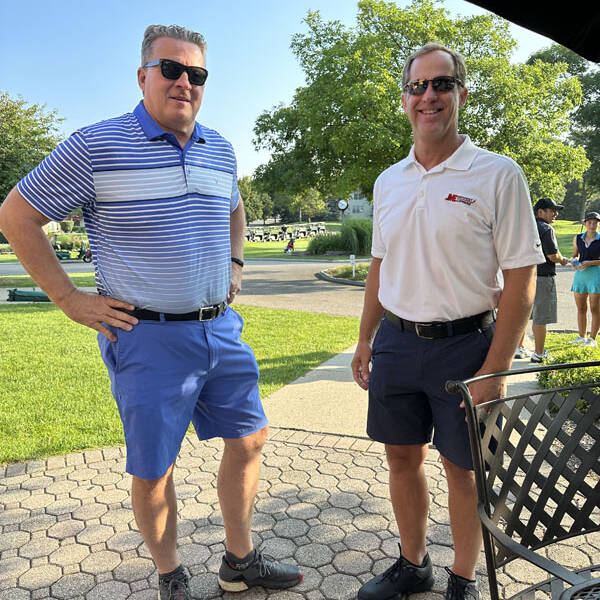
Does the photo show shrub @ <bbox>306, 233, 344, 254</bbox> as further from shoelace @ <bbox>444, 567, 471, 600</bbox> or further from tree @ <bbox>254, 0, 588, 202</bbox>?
shoelace @ <bbox>444, 567, 471, 600</bbox>

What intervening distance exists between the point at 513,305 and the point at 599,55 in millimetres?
1029

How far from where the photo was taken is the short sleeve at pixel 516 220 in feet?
→ 7.04

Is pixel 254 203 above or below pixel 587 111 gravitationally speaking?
below

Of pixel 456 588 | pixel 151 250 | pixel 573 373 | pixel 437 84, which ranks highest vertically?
pixel 437 84

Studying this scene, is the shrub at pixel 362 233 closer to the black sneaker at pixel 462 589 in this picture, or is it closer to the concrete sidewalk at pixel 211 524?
the concrete sidewalk at pixel 211 524

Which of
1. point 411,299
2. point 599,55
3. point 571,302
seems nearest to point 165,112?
point 411,299

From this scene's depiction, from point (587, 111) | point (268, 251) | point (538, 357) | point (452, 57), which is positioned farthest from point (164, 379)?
point (587, 111)

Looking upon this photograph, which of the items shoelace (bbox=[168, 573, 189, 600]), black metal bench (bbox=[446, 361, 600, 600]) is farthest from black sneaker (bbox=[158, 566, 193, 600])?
black metal bench (bbox=[446, 361, 600, 600])

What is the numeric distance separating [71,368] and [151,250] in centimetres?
561

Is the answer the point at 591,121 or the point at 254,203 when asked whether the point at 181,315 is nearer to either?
the point at 591,121

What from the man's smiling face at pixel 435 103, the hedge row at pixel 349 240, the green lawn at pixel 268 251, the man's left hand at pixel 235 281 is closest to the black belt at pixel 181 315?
the man's left hand at pixel 235 281

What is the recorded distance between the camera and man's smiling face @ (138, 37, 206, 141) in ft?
7.78

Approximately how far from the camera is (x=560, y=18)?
2076mm

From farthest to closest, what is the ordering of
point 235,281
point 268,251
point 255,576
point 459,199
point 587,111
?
point 587,111 → point 268,251 → point 235,281 → point 255,576 → point 459,199
